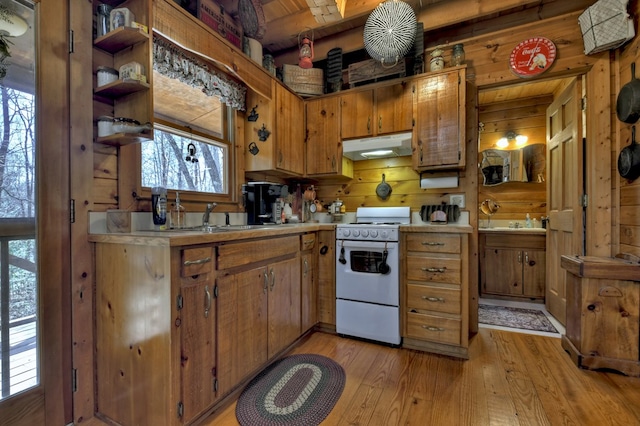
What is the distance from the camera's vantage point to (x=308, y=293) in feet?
7.72

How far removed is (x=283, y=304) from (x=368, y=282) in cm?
73

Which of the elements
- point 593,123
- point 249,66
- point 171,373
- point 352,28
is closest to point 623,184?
point 593,123

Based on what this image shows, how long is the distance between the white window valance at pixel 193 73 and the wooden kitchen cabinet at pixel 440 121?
5.15 feet

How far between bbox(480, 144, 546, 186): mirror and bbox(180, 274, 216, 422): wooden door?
153 inches

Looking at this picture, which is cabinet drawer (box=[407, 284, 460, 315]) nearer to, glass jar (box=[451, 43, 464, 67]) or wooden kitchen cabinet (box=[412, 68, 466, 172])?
wooden kitchen cabinet (box=[412, 68, 466, 172])

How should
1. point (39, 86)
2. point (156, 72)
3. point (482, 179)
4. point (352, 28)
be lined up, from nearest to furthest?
1. point (39, 86)
2. point (156, 72)
3. point (352, 28)
4. point (482, 179)

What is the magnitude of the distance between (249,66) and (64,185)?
1504 mm

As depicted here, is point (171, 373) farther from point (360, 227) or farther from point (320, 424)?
point (360, 227)

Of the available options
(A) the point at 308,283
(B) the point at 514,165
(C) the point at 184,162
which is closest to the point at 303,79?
(C) the point at 184,162

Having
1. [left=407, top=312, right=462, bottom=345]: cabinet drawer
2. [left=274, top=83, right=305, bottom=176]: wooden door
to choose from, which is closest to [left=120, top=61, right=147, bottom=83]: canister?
[left=274, top=83, right=305, bottom=176]: wooden door

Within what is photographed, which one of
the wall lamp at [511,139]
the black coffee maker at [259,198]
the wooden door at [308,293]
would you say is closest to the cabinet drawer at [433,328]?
the wooden door at [308,293]

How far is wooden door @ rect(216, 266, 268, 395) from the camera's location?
1474 millimetres

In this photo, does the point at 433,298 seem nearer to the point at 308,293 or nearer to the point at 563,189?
the point at 308,293

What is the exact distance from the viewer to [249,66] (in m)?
2.23
